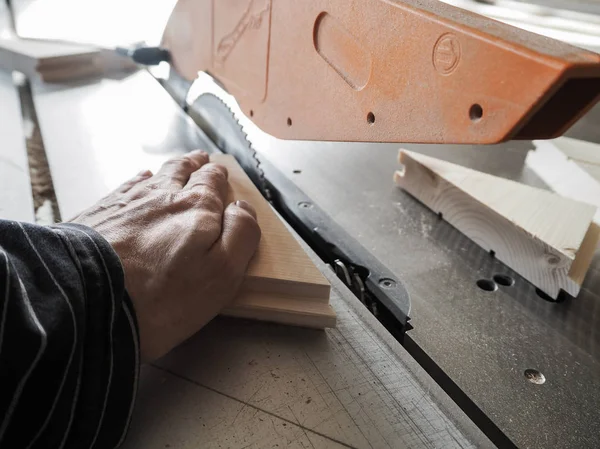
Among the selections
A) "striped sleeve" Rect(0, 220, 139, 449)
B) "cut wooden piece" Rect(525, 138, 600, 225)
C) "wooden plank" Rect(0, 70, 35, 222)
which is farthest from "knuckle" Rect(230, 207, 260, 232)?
"cut wooden piece" Rect(525, 138, 600, 225)

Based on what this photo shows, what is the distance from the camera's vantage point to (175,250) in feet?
2.58

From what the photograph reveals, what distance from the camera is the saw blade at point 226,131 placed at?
1.34m

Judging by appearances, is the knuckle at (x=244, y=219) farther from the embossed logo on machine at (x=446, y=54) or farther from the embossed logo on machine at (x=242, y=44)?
the embossed logo on machine at (x=446, y=54)

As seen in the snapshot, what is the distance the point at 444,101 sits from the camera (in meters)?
0.61

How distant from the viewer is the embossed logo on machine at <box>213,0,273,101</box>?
1035 mm

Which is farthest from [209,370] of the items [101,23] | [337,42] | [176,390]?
[101,23]

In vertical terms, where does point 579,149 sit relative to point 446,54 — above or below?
below

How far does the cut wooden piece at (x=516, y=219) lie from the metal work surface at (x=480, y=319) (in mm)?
35

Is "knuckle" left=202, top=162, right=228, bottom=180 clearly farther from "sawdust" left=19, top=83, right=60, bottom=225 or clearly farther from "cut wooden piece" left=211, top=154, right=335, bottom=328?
"sawdust" left=19, top=83, right=60, bottom=225

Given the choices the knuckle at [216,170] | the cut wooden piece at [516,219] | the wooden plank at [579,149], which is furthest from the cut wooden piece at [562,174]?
the knuckle at [216,170]

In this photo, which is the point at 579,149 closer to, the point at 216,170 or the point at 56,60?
the point at 216,170

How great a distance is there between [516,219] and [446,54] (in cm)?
64

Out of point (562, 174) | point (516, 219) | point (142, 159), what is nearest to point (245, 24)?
point (142, 159)

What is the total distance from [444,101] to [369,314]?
490 mm
